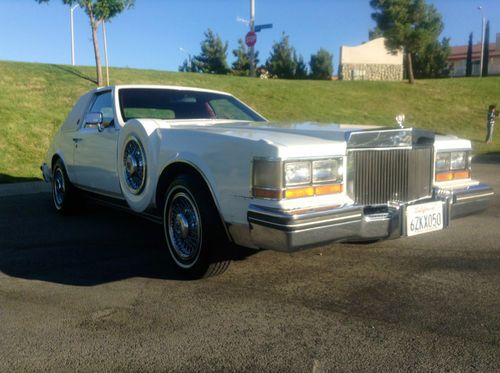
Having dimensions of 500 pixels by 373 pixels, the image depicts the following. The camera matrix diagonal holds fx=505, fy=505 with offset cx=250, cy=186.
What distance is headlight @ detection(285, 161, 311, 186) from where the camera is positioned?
3.17 meters

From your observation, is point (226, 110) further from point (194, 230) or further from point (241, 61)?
point (241, 61)

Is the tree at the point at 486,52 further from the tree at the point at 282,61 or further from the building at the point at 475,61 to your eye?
the tree at the point at 282,61

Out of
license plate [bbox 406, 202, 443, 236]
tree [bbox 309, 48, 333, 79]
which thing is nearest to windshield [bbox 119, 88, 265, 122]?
license plate [bbox 406, 202, 443, 236]

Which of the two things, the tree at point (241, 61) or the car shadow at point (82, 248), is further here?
the tree at point (241, 61)

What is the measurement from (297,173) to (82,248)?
8.69ft

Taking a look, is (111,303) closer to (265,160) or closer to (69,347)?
(69,347)

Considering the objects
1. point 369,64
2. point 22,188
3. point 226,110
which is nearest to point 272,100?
point 22,188

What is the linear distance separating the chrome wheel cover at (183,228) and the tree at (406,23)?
28.0 metres

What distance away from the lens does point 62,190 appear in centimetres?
643

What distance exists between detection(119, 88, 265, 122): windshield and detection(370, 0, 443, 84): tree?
26.1 meters

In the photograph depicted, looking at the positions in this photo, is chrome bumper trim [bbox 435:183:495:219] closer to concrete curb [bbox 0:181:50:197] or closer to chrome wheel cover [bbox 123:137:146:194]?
chrome wheel cover [bbox 123:137:146:194]

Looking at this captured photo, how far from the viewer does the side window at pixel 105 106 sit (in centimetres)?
506

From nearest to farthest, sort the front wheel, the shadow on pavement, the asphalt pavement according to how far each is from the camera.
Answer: the asphalt pavement, the front wheel, the shadow on pavement

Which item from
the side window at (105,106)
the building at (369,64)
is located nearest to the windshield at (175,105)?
the side window at (105,106)
